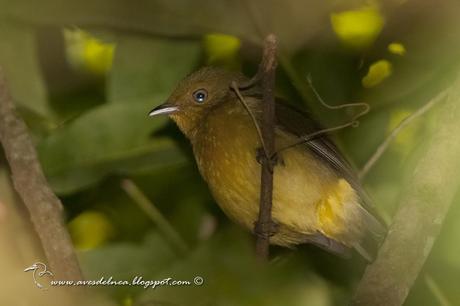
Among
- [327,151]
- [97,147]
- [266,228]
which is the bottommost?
[266,228]

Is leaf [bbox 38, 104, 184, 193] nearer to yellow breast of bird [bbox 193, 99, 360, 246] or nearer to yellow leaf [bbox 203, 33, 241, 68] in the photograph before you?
yellow breast of bird [bbox 193, 99, 360, 246]

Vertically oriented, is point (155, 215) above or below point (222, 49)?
below

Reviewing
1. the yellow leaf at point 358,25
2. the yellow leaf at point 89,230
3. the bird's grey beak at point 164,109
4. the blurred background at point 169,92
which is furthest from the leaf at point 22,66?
the yellow leaf at point 358,25

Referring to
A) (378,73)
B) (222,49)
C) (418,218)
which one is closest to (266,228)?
(418,218)

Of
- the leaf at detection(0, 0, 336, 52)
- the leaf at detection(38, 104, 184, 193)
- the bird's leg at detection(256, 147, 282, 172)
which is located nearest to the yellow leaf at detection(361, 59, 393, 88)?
the leaf at detection(0, 0, 336, 52)

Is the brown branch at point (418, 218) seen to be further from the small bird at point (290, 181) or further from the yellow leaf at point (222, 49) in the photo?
the yellow leaf at point (222, 49)

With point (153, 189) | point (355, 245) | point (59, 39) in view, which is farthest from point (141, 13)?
point (355, 245)

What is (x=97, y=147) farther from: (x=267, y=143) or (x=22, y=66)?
(x=267, y=143)
